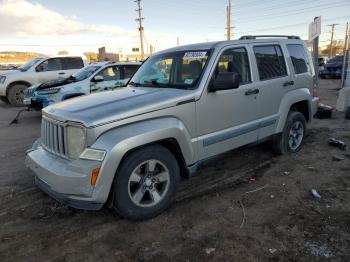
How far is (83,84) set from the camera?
8.91 metres

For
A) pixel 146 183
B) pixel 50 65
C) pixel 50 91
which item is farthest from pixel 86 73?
pixel 146 183

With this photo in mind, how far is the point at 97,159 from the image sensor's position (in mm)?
2967

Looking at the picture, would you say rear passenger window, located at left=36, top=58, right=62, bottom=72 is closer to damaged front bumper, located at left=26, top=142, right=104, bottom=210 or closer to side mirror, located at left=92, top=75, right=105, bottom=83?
side mirror, located at left=92, top=75, right=105, bottom=83

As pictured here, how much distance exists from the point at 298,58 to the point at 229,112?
218 cm

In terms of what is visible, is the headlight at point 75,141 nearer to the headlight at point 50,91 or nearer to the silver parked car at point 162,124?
the silver parked car at point 162,124

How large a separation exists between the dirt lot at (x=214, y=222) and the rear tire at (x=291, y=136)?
1.11 ft

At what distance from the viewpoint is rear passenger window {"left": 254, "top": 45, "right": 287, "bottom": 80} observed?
4609 mm

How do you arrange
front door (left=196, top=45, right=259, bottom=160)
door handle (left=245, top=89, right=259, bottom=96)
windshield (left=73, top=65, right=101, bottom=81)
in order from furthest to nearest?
windshield (left=73, top=65, right=101, bottom=81)
door handle (left=245, top=89, right=259, bottom=96)
front door (left=196, top=45, right=259, bottom=160)

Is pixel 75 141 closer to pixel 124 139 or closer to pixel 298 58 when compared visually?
pixel 124 139

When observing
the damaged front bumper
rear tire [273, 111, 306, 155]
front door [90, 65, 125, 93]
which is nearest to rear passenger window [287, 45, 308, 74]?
rear tire [273, 111, 306, 155]

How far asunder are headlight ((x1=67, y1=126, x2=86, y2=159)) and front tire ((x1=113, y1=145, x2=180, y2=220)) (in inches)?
17.9

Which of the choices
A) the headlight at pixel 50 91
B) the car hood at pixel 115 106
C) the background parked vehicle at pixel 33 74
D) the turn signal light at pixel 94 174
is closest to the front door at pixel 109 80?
the headlight at pixel 50 91

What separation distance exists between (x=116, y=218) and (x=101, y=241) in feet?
1.50

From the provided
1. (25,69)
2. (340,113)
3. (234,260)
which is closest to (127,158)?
(234,260)
